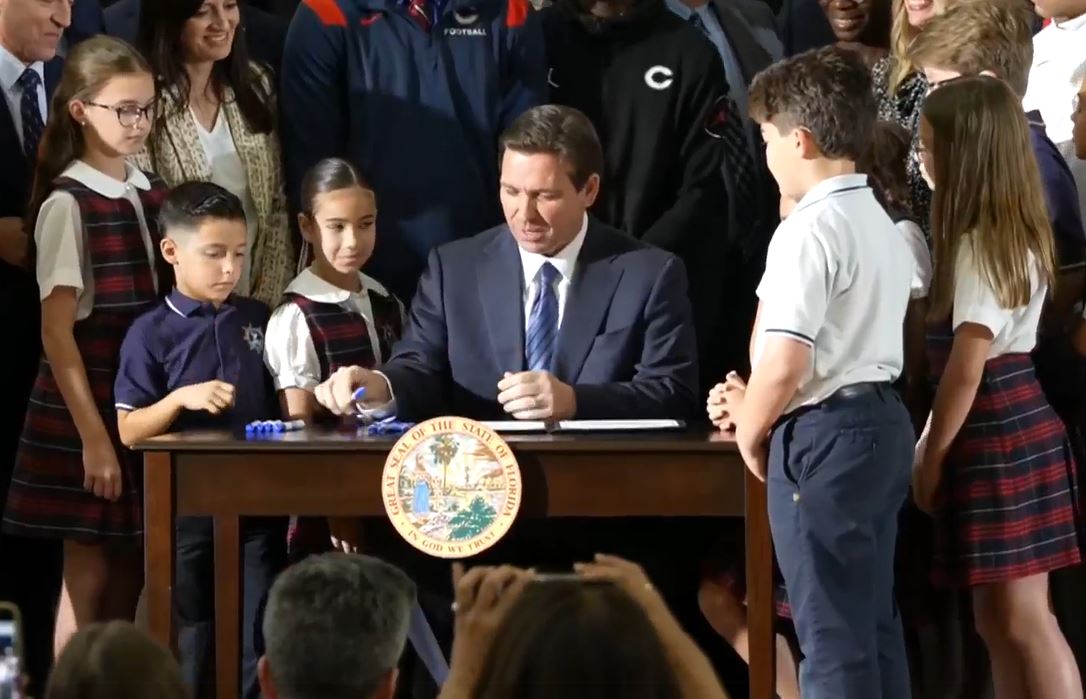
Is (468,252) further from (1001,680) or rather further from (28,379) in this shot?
(1001,680)

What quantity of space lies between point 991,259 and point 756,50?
114 cm

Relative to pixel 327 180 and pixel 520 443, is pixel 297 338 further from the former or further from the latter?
pixel 520 443

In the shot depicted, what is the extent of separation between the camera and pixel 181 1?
404 centimetres

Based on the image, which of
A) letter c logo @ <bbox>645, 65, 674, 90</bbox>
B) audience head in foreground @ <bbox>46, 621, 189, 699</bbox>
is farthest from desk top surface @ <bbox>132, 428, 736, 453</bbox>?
audience head in foreground @ <bbox>46, 621, 189, 699</bbox>

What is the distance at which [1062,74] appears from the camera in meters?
4.09

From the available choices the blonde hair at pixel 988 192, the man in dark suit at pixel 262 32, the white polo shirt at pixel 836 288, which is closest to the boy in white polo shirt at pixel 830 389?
the white polo shirt at pixel 836 288

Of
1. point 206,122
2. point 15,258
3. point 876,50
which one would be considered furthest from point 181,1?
point 876,50

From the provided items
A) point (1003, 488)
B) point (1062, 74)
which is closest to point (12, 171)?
point (1003, 488)

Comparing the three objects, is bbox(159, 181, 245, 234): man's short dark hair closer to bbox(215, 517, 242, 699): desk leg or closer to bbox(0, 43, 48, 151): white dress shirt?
bbox(0, 43, 48, 151): white dress shirt

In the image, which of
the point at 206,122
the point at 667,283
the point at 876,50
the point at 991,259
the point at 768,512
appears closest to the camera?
the point at 768,512

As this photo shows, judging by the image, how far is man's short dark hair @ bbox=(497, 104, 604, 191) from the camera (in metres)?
3.81

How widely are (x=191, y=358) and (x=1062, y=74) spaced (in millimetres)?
2005

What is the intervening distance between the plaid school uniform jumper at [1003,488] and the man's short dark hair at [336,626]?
1.54 m

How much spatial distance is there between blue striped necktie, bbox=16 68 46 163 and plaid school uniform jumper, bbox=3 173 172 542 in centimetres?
21
